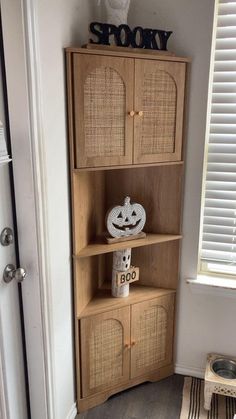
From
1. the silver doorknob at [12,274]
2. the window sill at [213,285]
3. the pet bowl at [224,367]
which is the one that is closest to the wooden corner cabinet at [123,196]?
the window sill at [213,285]

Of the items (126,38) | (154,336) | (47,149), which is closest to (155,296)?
(154,336)

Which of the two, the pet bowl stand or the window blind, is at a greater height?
the window blind

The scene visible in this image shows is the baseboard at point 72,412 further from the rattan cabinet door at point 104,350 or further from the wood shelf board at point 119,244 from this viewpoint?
the wood shelf board at point 119,244

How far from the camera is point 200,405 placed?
1924 millimetres

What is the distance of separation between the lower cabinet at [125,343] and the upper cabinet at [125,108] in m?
0.80

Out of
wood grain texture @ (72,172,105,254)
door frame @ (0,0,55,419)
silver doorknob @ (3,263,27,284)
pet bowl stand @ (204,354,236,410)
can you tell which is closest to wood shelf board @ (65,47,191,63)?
door frame @ (0,0,55,419)

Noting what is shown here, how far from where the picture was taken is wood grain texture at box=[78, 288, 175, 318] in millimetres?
1827

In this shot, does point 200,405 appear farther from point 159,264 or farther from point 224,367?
point 159,264

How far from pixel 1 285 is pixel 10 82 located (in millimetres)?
704

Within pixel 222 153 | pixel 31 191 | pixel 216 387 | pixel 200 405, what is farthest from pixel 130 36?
pixel 200 405

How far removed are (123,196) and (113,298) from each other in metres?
0.56

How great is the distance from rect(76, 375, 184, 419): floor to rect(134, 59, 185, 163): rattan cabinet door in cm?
129

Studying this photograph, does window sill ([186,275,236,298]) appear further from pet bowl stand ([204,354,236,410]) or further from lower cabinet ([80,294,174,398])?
pet bowl stand ([204,354,236,410])

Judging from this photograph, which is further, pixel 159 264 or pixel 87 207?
pixel 159 264
